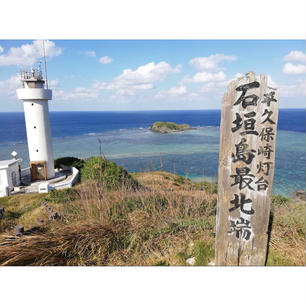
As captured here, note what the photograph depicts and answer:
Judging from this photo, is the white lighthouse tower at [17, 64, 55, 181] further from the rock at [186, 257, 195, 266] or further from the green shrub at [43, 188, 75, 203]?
the rock at [186, 257, 195, 266]

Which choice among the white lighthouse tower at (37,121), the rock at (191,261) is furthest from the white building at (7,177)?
the rock at (191,261)

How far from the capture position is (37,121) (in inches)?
396

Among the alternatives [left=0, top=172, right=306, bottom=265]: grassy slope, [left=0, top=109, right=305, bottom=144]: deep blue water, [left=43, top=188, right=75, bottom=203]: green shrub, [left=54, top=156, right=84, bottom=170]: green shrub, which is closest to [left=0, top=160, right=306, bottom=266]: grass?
[left=0, top=172, right=306, bottom=265]: grassy slope

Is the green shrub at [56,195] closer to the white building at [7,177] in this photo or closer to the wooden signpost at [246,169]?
the white building at [7,177]

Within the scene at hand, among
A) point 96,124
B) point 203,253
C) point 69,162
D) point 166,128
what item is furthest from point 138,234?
point 96,124

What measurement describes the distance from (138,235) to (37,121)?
9362 mm

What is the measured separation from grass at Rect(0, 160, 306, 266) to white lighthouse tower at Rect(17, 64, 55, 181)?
7.93m

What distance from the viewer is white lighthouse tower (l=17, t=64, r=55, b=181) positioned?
9.73 metres

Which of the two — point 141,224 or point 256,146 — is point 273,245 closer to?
point 256,146

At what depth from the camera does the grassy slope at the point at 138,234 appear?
2.47m

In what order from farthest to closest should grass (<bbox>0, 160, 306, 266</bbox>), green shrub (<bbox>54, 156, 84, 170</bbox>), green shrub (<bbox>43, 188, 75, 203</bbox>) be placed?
green shrub (<bbox>54, 156, 84, 170</bbox>), green shrub (<bbox>43, 188, 75, 203</bbox>), grass (<bbox>0, 160, 306, 266</bbox>)

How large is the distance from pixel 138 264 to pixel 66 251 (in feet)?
2.84

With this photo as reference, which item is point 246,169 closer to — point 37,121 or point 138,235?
point 138,235

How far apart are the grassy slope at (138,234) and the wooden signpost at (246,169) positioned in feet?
1.11
